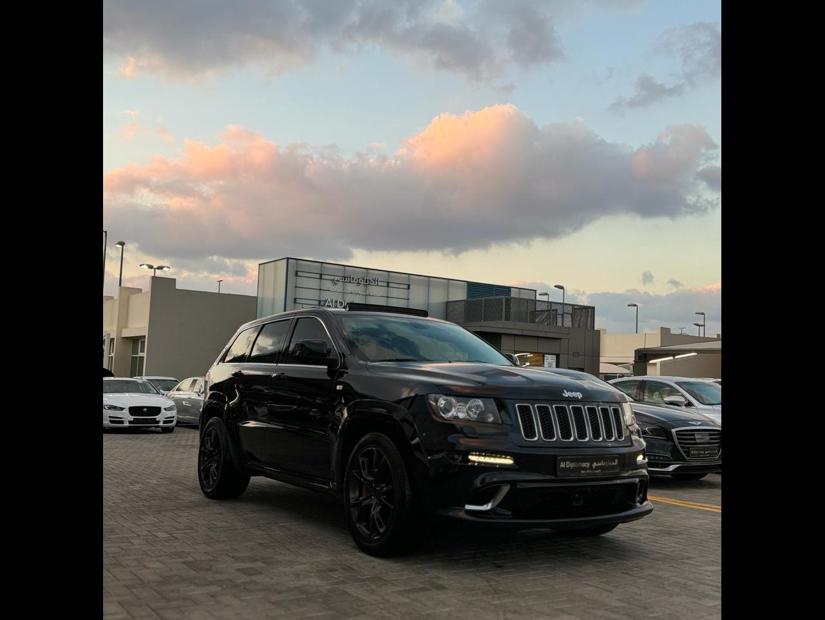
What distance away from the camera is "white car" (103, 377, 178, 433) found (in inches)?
773

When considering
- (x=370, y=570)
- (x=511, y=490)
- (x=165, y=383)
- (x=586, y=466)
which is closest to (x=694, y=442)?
(x=586, y=466)

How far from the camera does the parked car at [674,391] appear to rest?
12.5 metres

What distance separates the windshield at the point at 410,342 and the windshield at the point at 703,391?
6.53 m

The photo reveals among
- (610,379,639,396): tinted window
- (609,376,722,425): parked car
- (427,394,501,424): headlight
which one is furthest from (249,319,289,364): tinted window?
(610,379,639,396): tinted window

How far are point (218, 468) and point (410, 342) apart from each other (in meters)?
2.75

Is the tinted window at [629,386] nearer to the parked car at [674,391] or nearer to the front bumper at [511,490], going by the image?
the parked car at [674,391]

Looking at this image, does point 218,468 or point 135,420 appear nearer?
point 218,468

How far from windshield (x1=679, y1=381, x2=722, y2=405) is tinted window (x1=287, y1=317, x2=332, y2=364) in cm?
758

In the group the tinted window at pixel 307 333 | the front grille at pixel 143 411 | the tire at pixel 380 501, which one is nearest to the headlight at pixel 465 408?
the tire at pixel 380 501

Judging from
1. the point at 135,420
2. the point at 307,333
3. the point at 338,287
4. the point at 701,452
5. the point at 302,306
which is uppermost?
the point at 338,287

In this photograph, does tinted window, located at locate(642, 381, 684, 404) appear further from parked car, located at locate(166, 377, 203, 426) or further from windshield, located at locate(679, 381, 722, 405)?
parked car, located at locate(166, 377, 203, 426)

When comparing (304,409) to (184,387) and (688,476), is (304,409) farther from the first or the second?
(184,387)

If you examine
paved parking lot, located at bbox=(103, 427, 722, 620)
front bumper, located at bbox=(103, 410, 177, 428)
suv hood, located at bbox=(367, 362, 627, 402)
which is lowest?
front bumper, located at bbox=(103, 410, 177, 428)

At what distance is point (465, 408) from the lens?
213 inches
